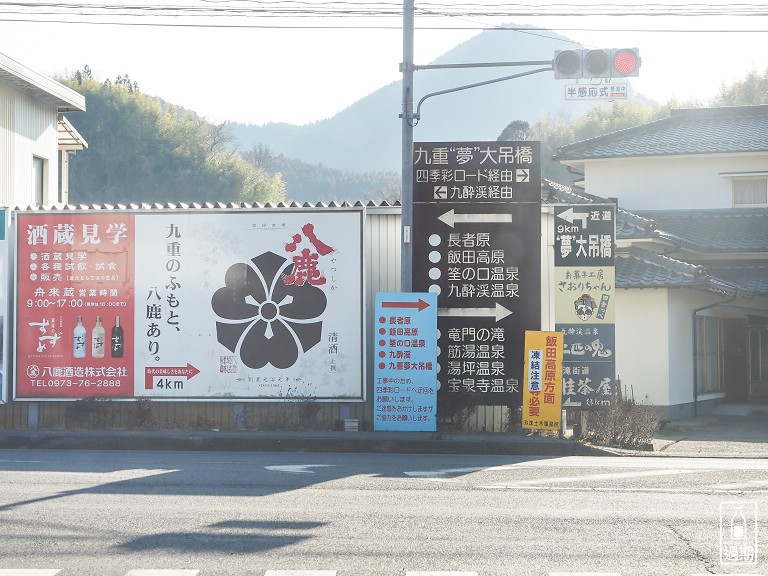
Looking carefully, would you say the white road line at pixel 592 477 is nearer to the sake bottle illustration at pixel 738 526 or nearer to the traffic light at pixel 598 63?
the sake bottle illustration at pixel 738 526

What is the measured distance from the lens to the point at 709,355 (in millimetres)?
24688

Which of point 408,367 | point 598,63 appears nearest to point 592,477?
point 408,367

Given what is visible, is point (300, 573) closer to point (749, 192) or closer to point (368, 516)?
point (368, 516)

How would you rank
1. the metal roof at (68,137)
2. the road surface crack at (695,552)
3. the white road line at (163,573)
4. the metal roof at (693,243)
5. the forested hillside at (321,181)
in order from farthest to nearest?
the forested hillside at (321,181), the metal roof at (68,137), the metal roof at (693,243), the road surface crack at (695,552), the white road line at (163,573)

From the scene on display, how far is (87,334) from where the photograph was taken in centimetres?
1658

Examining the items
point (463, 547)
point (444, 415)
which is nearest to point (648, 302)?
point (444, 415)

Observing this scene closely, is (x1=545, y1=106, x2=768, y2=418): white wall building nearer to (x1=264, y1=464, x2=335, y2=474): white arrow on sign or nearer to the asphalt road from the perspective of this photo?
the asphalt road

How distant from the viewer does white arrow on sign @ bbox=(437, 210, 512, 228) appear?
52.4 ft

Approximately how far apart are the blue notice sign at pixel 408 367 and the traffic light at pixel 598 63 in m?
4.17

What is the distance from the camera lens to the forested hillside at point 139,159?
74.7 m

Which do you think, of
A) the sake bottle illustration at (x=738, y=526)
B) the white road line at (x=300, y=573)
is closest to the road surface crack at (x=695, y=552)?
the sake bottle illustration at (x=738, y=526)

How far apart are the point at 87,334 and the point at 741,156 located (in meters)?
21.6

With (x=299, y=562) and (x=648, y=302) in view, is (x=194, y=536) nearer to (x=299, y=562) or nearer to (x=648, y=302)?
(x=299, y=562)

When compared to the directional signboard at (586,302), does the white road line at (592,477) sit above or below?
below
